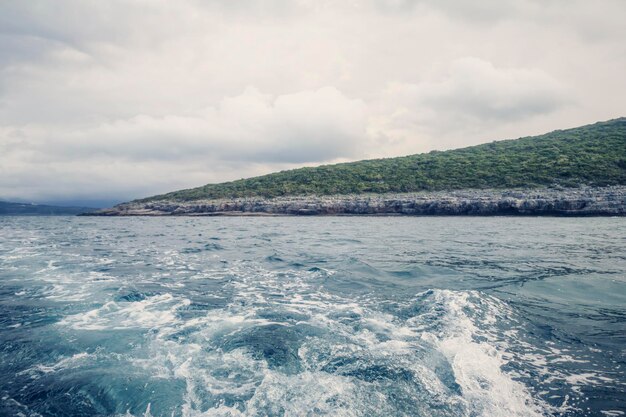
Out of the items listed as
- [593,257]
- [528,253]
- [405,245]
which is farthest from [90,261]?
[593,257]

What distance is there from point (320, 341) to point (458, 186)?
52836 millimetres

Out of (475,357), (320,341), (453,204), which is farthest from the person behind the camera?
(453,204)

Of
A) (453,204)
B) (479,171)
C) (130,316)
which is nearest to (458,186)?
(479,171)

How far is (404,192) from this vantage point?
5541cm

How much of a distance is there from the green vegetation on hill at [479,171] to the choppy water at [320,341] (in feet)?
150

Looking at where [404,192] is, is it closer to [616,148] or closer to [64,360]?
[616,148]

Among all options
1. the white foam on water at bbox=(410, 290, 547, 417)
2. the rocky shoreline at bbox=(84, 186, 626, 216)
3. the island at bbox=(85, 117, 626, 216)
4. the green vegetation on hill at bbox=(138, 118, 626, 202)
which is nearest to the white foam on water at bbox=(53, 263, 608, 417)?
the white foam on water at bbox=(410, 290, 547, 417)

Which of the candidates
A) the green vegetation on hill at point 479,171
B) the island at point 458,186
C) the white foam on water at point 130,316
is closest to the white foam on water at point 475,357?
the white foam on water at point 130,316

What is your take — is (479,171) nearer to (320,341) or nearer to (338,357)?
(320,341)

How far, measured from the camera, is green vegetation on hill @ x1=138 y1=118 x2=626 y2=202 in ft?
159

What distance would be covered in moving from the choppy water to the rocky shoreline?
30973mm

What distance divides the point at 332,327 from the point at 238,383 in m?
2.27

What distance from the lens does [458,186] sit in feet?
172

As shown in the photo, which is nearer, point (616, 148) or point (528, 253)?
point (528, 253)
